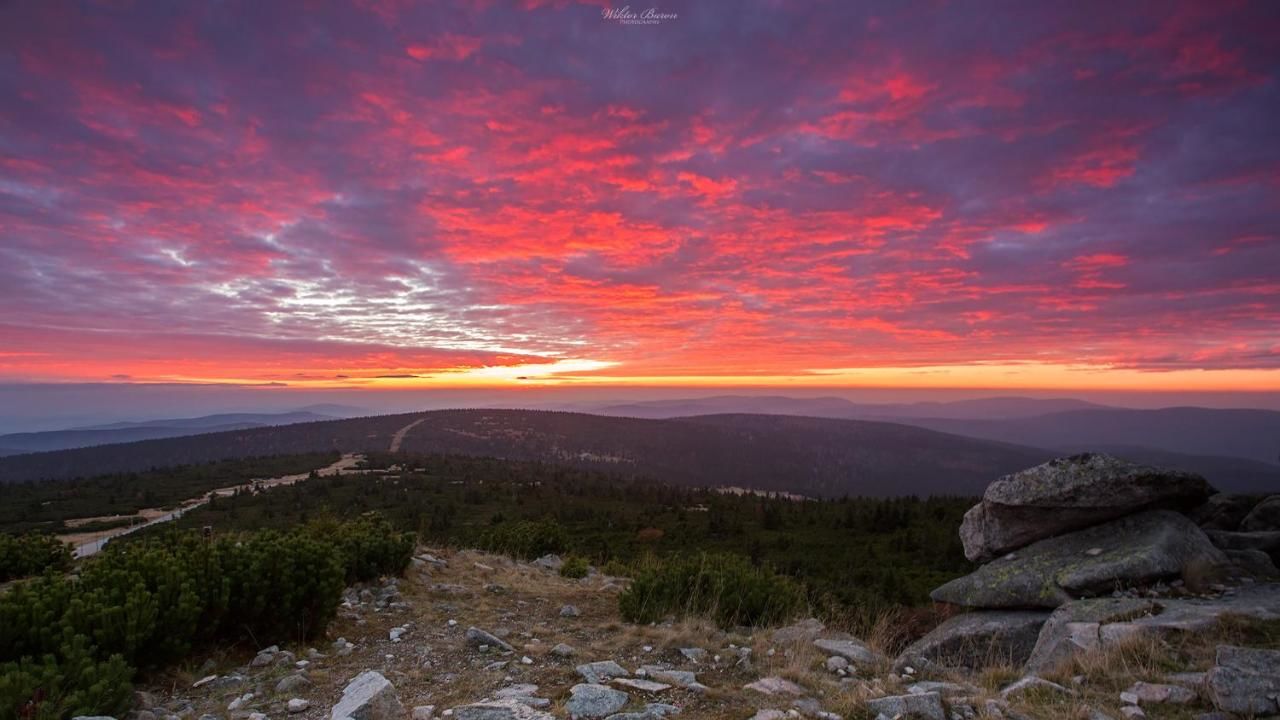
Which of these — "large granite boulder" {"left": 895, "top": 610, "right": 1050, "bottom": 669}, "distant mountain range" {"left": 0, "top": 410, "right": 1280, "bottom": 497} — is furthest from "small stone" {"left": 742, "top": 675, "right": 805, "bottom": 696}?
"distant mountain range" {"left": 0, "top": 410, "right": 1280, "bottom": 497}

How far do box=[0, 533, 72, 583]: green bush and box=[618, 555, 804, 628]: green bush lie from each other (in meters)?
9.60

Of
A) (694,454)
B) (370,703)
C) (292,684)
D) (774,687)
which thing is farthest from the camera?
(694,454)

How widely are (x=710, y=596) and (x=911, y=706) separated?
14.8ft

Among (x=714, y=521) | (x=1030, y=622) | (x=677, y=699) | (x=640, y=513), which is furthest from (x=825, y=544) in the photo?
(x=677, y=699)

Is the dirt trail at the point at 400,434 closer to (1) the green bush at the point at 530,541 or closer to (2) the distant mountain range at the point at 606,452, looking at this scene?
(2) the distant mountain range at the point at 606,452

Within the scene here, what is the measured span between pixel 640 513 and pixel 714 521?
6479 mm

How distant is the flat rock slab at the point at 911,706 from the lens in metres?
4.68

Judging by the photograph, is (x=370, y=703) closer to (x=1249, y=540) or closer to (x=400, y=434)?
(x=1249, y=540)

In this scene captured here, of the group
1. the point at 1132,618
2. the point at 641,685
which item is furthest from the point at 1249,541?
the point at 641,685

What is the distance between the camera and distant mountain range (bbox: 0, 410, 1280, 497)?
367 feet

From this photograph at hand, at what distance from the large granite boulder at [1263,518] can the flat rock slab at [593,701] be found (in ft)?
46.9

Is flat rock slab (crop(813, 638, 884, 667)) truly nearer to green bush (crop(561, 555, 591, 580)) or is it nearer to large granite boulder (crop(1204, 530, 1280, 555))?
green bush (crop(561, 555, 591, 580))

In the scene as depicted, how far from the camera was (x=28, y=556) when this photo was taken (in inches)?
392

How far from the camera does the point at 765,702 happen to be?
5312mm
